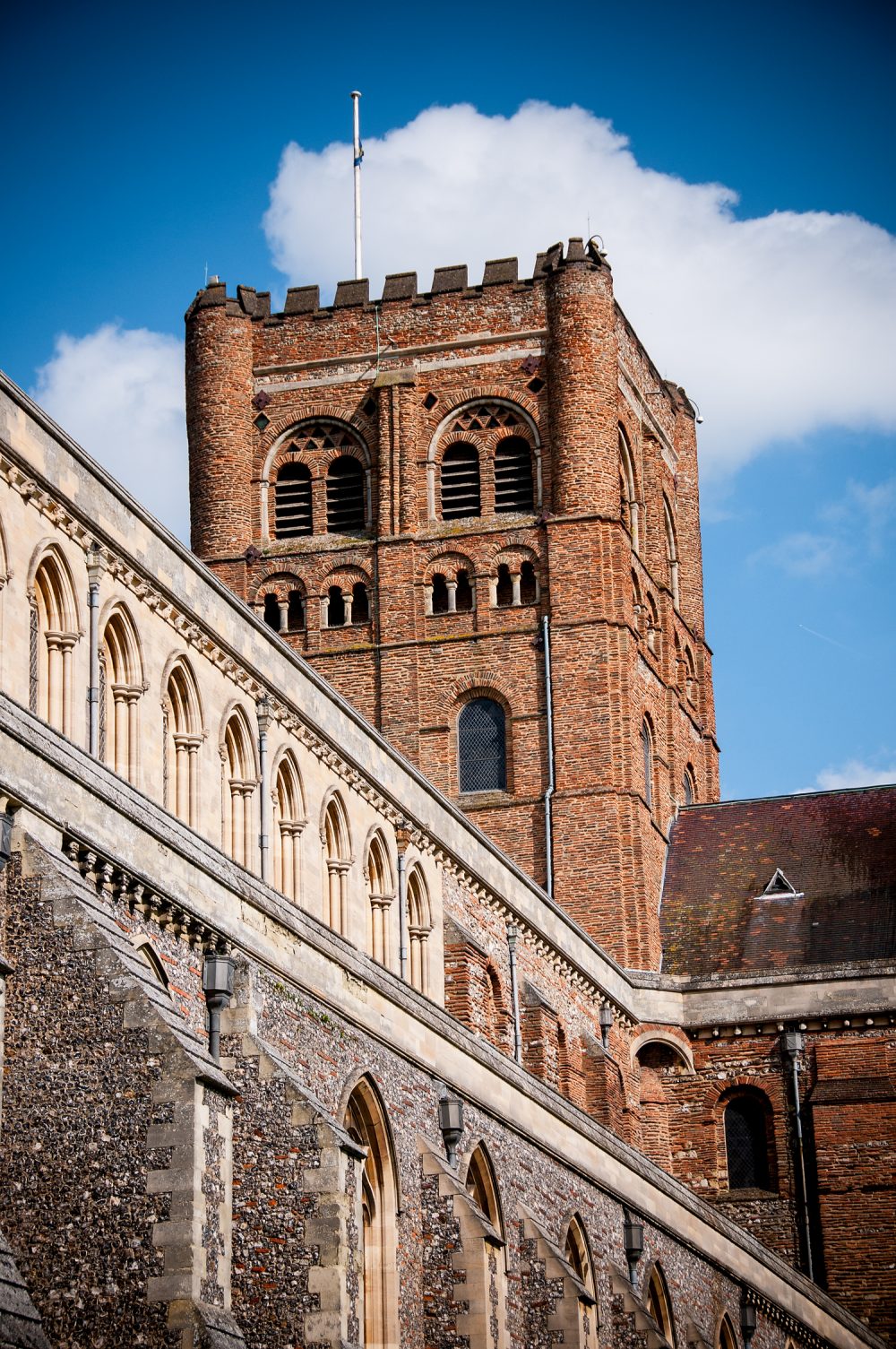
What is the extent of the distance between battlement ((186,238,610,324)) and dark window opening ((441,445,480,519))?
3.69 metres

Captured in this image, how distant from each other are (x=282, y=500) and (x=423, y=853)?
1742cm

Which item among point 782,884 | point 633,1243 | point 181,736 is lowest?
point 633,1243

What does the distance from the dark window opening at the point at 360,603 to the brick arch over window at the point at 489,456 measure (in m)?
2.30

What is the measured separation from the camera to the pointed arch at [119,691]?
31875 millimetres

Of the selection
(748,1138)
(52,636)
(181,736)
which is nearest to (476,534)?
(748,1138)

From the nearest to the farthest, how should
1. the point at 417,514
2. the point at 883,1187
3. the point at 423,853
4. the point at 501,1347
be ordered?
the point at 501,1347
the point at 423,853
the point at 883,1187
the point at 417,514

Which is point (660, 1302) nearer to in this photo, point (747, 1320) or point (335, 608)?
point (747, 1320)

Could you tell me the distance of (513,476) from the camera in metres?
56.8

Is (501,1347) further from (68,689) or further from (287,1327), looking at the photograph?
(68,689)

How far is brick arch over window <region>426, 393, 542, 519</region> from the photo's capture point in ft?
186

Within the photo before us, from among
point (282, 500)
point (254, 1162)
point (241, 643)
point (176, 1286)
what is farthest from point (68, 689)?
point (282, 500)

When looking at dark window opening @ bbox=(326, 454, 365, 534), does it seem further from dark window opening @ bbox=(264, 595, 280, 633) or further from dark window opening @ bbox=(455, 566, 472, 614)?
dark window opening @ bbox=(455, 566, 472, 614)

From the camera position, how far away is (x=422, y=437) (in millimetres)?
57031

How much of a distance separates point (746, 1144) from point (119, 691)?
23509 millimetres
